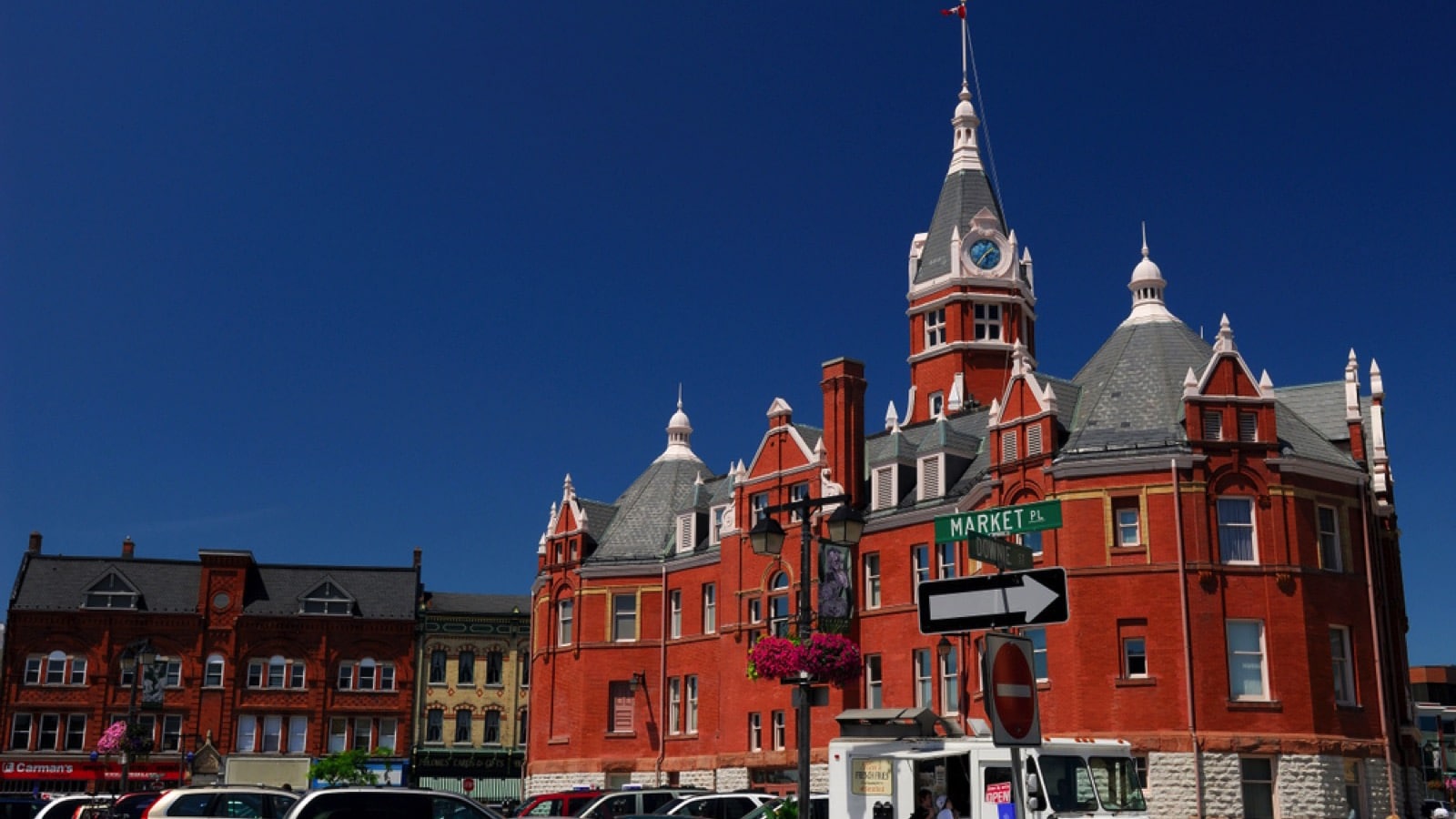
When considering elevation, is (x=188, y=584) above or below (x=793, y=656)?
above

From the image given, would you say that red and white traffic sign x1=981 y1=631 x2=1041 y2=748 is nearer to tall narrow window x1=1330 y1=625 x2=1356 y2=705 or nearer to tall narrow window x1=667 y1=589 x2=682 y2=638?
tall narrow window x1=1330 y1=625 x2=1356 y2=705

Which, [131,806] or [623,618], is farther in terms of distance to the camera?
[623,618]

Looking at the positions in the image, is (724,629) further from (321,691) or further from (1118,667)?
(321,691)

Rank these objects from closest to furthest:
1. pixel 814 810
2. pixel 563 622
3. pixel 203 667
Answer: pixel 814 810, pixel 563 622, pixel 203 667

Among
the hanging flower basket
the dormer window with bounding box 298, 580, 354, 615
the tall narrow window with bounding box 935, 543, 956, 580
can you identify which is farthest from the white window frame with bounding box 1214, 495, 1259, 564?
the dormer window with bounding box 298, 580, 354, 615

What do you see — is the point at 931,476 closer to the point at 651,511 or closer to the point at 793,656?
the point at 793,656

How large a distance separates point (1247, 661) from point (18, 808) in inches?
1294

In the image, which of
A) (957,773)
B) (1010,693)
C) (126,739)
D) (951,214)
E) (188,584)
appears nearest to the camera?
(1010,693)

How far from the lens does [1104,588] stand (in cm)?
4400

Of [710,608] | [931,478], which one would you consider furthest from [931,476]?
[710,608]

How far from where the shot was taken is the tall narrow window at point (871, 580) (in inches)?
2052

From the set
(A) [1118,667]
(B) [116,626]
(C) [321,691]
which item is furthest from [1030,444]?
(B) [116,626]

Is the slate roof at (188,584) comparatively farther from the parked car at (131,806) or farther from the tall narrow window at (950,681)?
the parked car at (131,806)

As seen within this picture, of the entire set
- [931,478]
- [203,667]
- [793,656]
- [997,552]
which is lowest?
[997,552]
